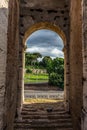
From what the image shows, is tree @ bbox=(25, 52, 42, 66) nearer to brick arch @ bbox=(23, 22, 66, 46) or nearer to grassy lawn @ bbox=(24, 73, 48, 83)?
grassy lawn @ bbox=(24, 73, 48, 83)

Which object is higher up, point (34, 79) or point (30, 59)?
point (30, 59)

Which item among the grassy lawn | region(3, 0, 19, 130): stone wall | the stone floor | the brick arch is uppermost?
the brick arch

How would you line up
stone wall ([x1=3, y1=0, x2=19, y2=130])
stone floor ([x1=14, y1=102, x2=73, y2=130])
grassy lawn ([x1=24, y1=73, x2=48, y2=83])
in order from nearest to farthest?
1. stone wall ([x1=3, y1=0, x2=19, y2=130])
2. stone floor ([x1=14, y1=102, x2=73, y2=130])
3. grassy lawn ([x1=24, y1=73, x2=48, y2=83])

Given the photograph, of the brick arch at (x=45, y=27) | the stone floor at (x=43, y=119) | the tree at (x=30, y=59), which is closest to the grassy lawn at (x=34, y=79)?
the tree at (x=30, y=59)

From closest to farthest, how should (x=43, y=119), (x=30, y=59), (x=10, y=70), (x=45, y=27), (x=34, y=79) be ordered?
(x=10, y=70), (x=43, y=119), (x=45, y=27), (x=34, y=79), (x=30, y=59)

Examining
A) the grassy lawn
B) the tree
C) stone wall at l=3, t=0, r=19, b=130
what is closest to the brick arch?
stone wall at l=3, t=0, r=19, b=130

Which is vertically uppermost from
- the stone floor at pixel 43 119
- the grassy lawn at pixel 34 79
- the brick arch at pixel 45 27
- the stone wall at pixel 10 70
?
the brick arch at pixel 45 27

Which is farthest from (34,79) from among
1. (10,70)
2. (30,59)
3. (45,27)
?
(10,70)

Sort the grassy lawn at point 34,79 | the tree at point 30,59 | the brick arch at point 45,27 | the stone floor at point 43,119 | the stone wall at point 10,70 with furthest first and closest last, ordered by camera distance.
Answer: the tree at point 30,59 < the grassy lawn at point 34,79 < the brick arch at point 45,27 < the stone floor at point 43,119 < the stone wall at point 10,70

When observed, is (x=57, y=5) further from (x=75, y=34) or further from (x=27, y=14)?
(x=75, y=34)

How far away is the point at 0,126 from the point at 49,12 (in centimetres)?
785

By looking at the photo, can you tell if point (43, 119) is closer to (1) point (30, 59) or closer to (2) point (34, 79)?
(2) point (34, 79)

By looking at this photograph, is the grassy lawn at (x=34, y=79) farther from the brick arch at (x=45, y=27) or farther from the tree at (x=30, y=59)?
the brick arch at (x=45, y=27)

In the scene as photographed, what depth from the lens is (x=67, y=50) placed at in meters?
11.1
